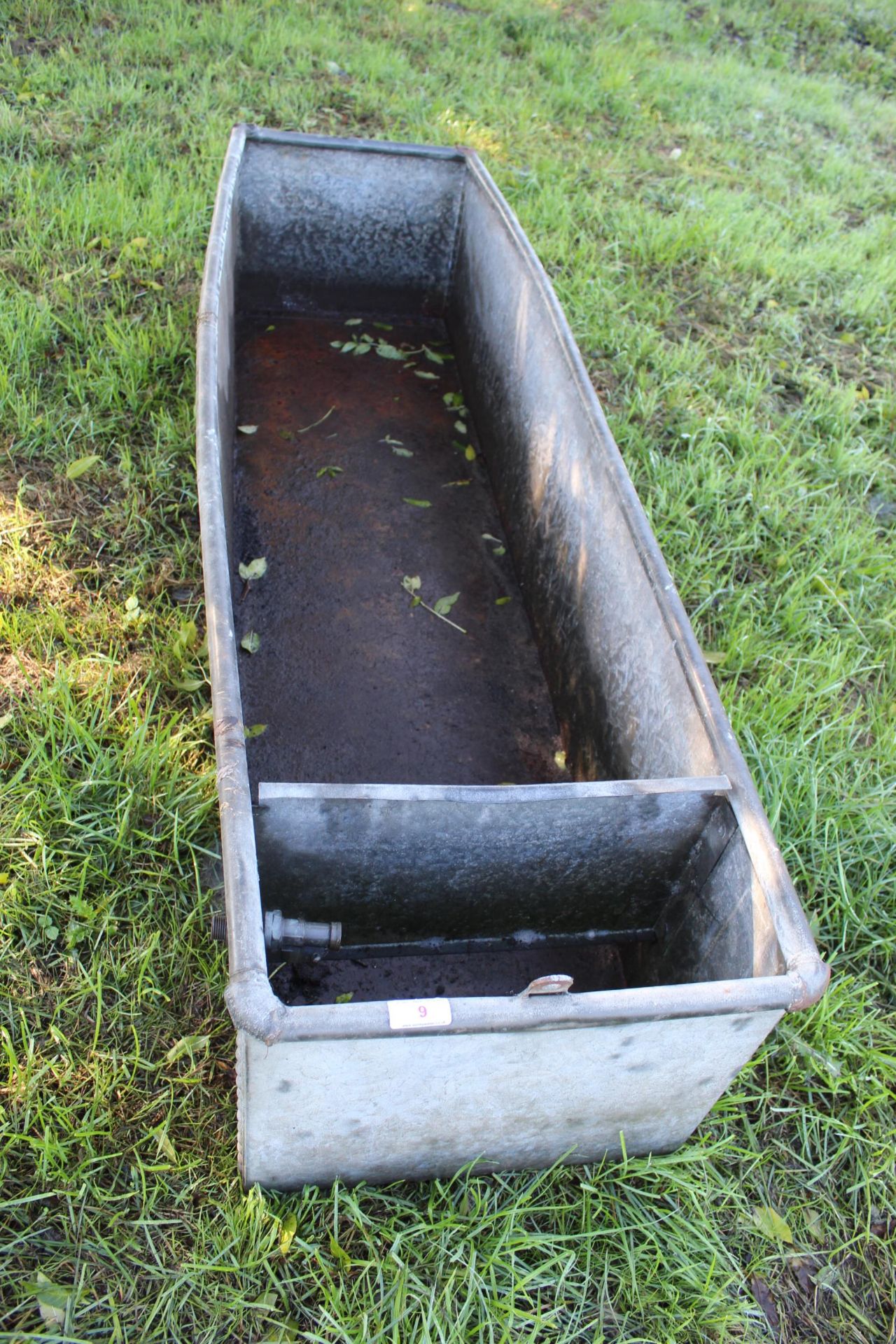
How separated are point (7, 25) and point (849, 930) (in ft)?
18.3

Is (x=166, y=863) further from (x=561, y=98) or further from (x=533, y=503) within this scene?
(x=561, y=98)

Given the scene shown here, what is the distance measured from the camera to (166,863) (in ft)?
7.06

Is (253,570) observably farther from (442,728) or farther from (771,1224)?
(771,1224)

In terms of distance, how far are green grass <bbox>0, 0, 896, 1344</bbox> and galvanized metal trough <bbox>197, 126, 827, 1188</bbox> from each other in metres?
0.18

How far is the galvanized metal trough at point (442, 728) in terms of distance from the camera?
1.45 meters

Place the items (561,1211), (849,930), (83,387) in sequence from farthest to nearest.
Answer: (83,387) → (849,930) → (561,1211)

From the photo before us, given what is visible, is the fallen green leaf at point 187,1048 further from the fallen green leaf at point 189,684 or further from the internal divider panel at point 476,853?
the fallen green leaf at point 189,684

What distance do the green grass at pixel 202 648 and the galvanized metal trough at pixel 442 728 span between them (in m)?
0.18

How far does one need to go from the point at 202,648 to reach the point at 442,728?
2.26ft

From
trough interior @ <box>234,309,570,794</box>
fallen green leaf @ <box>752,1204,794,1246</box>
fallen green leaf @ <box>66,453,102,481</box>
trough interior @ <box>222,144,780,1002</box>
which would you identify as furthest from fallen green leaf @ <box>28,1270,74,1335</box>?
fallen green leaf @ <box>66,453,102,481</box>

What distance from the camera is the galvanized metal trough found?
57.2 inches

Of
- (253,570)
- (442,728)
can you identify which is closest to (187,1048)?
(442,728)

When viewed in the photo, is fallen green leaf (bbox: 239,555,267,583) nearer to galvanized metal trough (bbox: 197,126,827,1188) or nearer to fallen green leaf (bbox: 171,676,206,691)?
galvanized metal trough (bbox: 197,126,827,1188)

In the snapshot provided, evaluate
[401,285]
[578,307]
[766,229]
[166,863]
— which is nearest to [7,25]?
[401,285]
